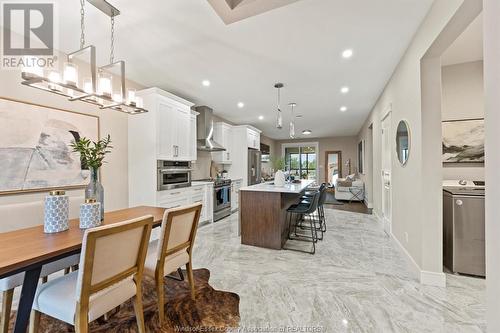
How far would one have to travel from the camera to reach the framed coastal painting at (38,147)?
2.27 metres

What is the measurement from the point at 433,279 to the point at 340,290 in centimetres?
99

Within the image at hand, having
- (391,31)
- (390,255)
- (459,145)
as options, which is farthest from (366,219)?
(391,31)

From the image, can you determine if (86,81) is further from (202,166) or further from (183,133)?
(202,166)

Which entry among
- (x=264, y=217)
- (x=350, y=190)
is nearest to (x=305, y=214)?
(x=264, y=217)

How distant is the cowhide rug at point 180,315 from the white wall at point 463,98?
3274 millimetres

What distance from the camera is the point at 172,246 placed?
1.73 m

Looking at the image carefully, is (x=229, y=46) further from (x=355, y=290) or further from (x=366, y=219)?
(x=366, y=219)

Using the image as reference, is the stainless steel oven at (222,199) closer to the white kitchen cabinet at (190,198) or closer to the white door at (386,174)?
the white kitchen cabinet at (190,198)

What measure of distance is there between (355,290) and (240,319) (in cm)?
119

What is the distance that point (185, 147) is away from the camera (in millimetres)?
4250

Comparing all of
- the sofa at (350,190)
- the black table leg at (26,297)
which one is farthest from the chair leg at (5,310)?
the sofa at (350,190)

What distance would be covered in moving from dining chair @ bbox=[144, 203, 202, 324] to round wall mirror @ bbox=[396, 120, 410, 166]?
103 inches

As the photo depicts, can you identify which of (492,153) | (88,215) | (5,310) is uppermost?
(492,153)

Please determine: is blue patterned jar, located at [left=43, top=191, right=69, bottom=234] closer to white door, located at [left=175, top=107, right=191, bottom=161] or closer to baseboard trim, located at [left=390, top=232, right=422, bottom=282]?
white door, located at [left=175, top=107, right=191, bottom=161]
